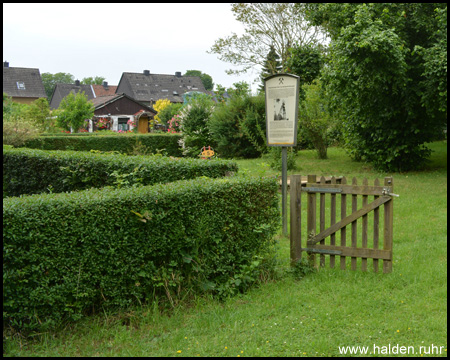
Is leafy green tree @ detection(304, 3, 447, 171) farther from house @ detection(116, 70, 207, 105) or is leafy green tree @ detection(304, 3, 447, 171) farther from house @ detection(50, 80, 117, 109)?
house @ detection(50, 80, 117, 109)

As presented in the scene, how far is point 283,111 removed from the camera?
8273 mm

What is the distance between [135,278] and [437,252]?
4.62 meters

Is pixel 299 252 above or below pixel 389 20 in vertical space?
below

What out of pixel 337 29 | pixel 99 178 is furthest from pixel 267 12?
pixel 99 178

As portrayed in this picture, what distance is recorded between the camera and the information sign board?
8.16m

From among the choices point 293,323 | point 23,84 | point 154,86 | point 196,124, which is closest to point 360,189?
point 293,323

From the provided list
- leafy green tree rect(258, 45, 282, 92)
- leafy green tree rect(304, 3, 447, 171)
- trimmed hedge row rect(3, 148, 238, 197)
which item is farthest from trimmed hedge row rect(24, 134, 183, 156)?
leafy green tree rect(258, 45, 282, 92)

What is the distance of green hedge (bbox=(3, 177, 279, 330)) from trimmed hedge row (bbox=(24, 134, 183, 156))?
12.7 meters

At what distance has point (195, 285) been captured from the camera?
5141 mm

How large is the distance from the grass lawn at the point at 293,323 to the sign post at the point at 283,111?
2700 millimetres

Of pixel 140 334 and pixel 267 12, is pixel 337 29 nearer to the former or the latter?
pixel 140 334

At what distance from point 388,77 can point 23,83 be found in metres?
70.9

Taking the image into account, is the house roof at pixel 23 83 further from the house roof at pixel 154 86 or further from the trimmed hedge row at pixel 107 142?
the trimmed hedge row at pixel 107 142

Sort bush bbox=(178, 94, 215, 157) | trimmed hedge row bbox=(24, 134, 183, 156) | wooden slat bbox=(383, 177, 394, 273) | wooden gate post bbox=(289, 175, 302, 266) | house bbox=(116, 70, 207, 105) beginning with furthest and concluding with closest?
house bbox=(116, 70, 207, 105), bush bbox=(178, 94, 215, 157), trimmed hedge row bbox=(24, 134, 183, 156), wooden gate post bbox=(289, 175, 302, 266), wooden slat bbox=(383, 177, 394, 273)
